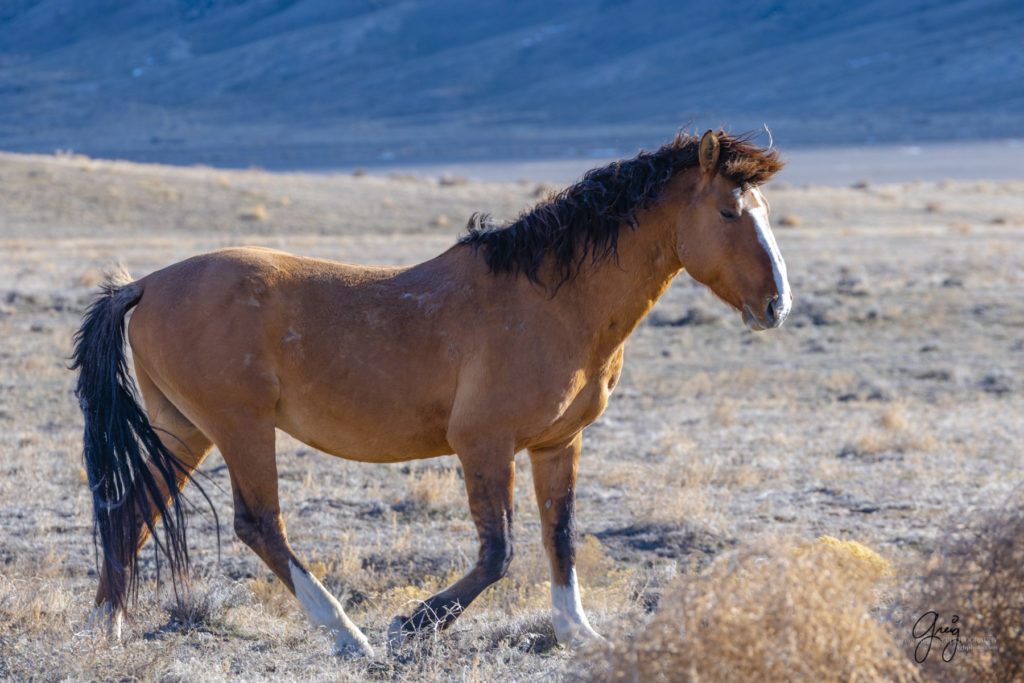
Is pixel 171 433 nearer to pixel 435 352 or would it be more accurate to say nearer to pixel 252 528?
pixel 252 528

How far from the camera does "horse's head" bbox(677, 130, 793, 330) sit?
470 cm

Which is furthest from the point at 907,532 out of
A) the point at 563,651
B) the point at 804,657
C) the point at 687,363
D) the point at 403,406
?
the point at 687,363

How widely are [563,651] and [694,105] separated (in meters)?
101

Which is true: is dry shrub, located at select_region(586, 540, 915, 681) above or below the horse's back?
below

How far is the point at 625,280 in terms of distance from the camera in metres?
5.04

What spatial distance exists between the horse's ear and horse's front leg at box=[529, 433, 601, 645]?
136cm

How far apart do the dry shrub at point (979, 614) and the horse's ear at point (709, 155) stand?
2.08m

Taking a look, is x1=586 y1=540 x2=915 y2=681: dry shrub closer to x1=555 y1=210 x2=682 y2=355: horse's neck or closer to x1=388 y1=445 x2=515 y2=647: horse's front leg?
x1=388 y1=445 x2=515 y2=647: horse's front leg

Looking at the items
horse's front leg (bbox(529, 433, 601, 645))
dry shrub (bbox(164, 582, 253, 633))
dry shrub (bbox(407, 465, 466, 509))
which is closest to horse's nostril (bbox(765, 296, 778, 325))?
horse's front leg (bbox(529, 433, 601, 645))

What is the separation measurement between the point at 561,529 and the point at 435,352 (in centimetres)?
103

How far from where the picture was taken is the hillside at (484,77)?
299ft

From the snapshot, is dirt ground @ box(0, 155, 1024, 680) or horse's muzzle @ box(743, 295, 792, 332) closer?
horse's muzzle @ box(743, 295, 792, 332)

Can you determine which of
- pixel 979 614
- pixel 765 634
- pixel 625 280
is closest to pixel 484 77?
pixel 625 280

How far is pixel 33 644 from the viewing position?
4.62m
